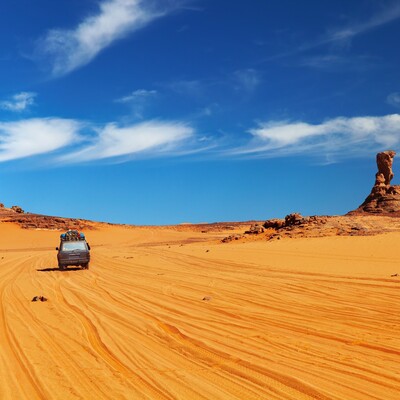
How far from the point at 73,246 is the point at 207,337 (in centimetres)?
1826

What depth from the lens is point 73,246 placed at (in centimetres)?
2527

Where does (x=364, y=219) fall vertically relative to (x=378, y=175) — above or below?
below

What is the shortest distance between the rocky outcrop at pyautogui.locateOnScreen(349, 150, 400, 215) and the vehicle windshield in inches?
1183

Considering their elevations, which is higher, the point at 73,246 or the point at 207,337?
the point at 73,246

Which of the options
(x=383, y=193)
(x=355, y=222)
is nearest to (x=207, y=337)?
(x=355, y=222)

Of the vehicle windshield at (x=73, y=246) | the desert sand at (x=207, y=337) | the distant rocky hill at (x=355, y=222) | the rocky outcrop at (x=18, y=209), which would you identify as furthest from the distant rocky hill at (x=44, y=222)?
the desert sand at (x=207, y=337)

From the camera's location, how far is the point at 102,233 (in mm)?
75062

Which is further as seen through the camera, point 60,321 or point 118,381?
point 60,321

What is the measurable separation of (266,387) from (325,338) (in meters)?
2.72

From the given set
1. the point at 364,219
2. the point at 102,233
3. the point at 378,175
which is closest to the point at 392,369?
the point at 364,219

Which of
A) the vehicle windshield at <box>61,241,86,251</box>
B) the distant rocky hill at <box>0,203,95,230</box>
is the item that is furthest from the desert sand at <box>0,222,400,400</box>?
the distant rocky hill at <box>0,203,95,230</box>

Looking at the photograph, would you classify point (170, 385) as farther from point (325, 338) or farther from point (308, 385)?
point (325, 338)

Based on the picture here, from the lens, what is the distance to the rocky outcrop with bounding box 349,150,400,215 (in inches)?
1827

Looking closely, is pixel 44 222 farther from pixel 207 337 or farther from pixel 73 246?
pixel 207 337
